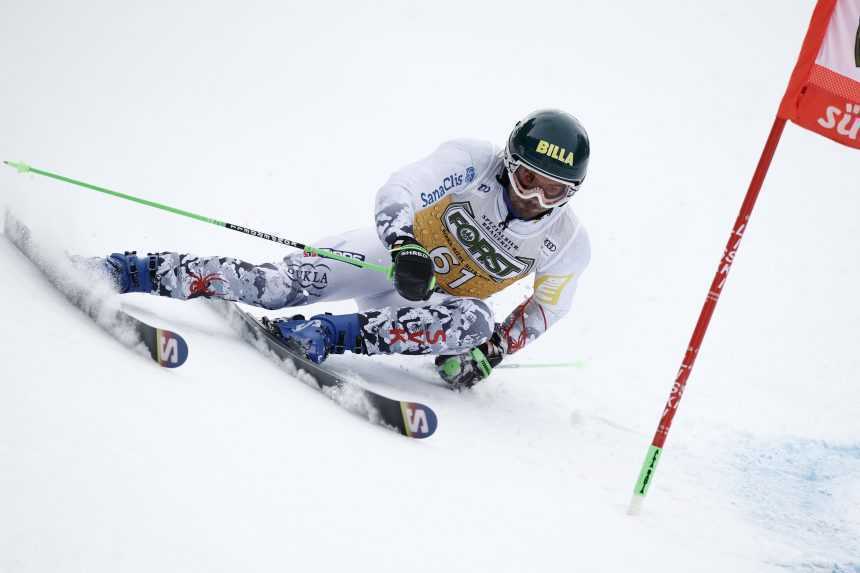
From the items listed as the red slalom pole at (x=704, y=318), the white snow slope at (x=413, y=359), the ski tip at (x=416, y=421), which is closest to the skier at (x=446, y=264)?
the white snow slope at (x=413, y=359)

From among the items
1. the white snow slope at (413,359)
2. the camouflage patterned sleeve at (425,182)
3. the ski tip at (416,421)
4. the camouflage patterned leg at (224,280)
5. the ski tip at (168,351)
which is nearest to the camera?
the white snow slope at (413,359)

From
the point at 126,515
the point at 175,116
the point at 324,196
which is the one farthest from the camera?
the point at 175,116

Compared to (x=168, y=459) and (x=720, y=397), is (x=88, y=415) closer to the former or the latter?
(x=168, y=459)

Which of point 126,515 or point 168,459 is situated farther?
point 168,459

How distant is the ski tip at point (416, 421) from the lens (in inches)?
112

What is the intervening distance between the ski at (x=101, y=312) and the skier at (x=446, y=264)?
323 mm

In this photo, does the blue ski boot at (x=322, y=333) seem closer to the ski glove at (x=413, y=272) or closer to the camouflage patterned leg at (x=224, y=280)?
the camouflage patterned leg at (x=224, y=280)

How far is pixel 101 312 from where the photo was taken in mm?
2523

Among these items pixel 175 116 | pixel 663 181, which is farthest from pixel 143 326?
pixel 663 181

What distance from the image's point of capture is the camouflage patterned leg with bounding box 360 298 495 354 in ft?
11.3

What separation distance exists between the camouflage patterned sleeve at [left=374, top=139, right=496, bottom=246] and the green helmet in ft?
0.82

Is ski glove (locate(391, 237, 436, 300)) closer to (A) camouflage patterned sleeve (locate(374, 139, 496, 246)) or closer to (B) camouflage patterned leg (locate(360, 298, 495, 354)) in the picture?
(A) camouflage patterned sleeve (locate(374, 139, 496, 246))

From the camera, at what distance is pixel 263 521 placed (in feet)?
5.59

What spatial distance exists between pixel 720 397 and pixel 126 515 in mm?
4685
